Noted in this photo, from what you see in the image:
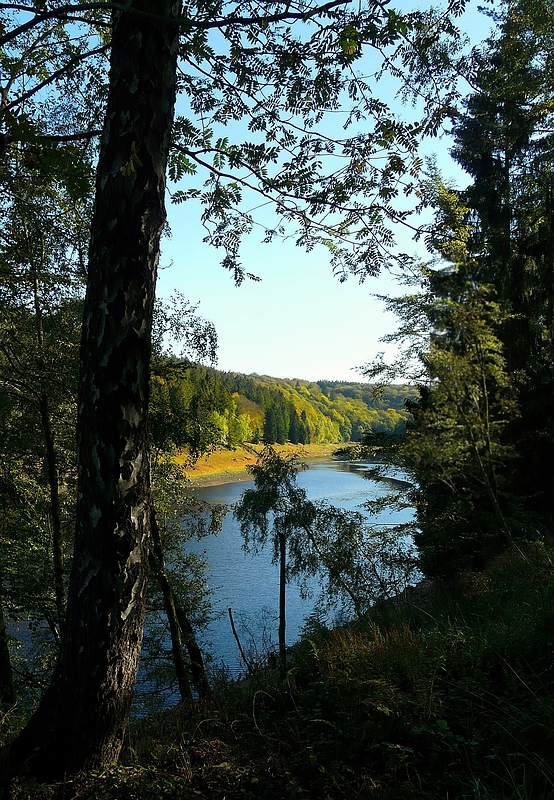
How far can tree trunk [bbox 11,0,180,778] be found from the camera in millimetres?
2322

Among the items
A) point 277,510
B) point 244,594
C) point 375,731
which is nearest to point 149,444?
point 375,731

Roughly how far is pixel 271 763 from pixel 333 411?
46.8m

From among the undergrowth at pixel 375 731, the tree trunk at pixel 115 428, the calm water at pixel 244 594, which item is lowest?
the calm water at pixel 244 594

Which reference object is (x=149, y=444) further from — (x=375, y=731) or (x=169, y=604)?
(x=169, y=604)

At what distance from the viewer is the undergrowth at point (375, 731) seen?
84.7 inches

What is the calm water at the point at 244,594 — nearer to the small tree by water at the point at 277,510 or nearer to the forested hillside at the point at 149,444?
the small tree by water at the point at 277,510

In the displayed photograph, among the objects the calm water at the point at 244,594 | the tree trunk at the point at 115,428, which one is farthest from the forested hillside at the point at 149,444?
the calm water at the point at 244,594

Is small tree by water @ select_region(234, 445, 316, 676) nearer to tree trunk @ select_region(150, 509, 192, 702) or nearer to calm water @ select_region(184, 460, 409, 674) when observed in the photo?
calm water @ select_region(184, 460, 409, 674)

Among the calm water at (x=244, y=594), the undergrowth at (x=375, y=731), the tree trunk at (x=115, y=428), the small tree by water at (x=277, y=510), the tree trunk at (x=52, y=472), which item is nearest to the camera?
the undergrowth at (x=375, y=731)

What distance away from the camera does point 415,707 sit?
2.63 meters

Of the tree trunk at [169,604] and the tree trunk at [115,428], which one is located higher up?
the tree trunk at [115,428]

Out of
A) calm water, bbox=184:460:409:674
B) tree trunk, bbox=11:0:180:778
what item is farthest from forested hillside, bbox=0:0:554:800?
calm water, bbox=184:460:409:674

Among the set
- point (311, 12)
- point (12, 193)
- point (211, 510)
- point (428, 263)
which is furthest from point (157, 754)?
point (428, 263)

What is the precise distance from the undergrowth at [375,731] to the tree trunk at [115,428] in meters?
0.25
